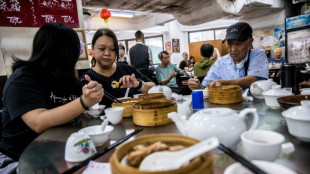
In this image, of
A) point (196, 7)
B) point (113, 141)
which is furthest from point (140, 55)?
point (113, 141)

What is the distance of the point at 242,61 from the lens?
8.58ft

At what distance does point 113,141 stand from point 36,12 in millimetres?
3070

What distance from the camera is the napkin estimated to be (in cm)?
76

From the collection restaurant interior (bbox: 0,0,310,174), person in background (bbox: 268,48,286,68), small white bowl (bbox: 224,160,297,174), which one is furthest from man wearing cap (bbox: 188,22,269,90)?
person in background (bbox: 268,48,286,68)

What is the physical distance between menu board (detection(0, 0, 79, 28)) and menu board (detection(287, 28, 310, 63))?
21.2 ft

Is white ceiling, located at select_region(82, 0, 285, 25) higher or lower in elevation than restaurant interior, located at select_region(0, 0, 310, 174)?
higher

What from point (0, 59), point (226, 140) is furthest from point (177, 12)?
point (226, 140)

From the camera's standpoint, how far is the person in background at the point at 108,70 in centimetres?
220

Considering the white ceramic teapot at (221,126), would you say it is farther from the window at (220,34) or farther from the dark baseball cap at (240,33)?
the window at (220,34)

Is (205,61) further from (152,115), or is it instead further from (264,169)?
(264,169)

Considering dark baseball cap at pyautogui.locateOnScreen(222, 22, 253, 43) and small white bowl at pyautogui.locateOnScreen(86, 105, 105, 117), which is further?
dark baseball cap at pyautogui.locateOnScreen(222, 22, 253, 43)

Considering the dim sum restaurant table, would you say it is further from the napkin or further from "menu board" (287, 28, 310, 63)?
"menu board" (287, 28, 310, 63)

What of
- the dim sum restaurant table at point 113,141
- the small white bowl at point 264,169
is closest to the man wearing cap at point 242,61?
the dim sum restaurant table at point 113,141

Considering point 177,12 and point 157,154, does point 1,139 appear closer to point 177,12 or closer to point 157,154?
point 157,154
